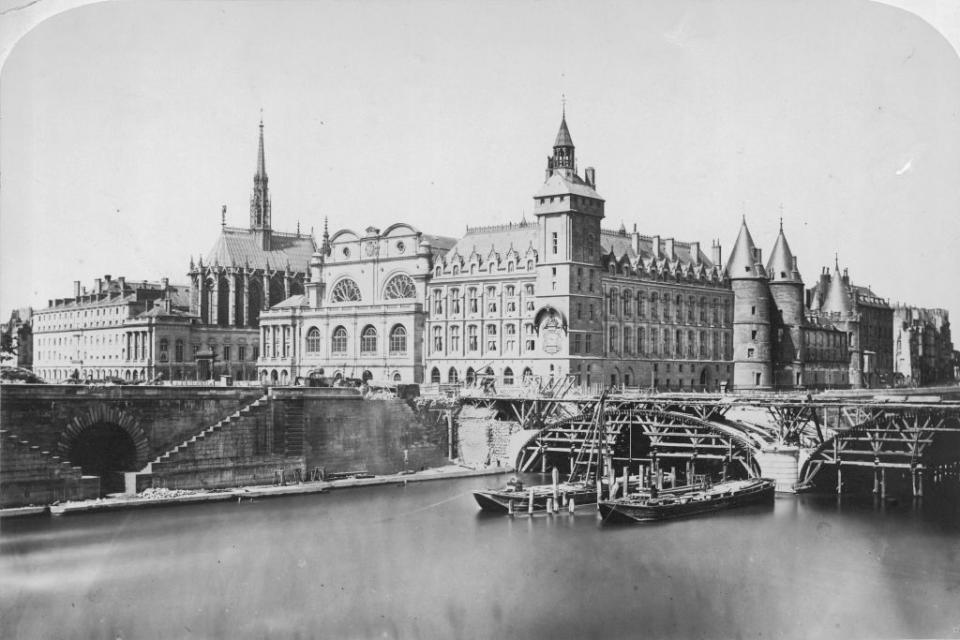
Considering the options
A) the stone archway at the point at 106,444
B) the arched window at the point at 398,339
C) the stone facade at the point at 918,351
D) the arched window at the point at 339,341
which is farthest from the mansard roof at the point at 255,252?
the stone facade at the point at 918,351

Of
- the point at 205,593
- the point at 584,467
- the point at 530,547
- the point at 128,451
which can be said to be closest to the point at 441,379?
the point at 584,467

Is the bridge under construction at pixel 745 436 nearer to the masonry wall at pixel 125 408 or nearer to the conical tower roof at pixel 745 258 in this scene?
the masonry wall at pixel 125 408

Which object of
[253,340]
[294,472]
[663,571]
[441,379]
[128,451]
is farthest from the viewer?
[253,340]

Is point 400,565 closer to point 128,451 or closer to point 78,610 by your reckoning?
point 78,610

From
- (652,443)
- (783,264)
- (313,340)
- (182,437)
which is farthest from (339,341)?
(652,443)

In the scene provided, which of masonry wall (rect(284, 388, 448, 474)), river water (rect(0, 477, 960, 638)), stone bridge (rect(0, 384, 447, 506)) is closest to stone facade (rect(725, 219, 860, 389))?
masonry wall (rect(284, 388, 448, 474))
